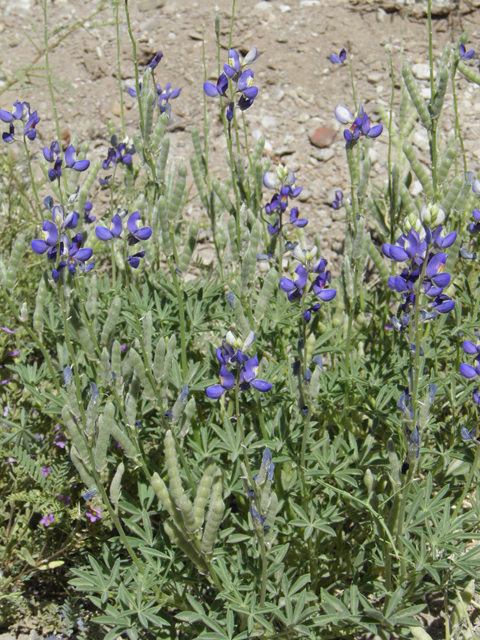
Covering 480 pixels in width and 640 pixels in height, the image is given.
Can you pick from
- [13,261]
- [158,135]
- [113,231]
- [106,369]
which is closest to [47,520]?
[106,369]

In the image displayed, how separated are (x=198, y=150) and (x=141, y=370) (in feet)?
4.49

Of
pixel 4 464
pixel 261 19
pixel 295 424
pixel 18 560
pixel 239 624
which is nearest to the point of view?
pixel 239 624

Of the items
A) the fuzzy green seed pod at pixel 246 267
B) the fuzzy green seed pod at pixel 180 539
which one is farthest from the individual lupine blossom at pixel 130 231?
the fuzzy green seed pod at pixel 180 539

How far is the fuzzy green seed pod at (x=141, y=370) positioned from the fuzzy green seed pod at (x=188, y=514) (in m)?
0.46

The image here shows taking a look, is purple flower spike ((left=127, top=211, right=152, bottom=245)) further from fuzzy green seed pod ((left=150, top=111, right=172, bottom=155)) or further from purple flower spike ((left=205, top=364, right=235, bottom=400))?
purple flower spike ((left=205, top=364, right=235, bottom=400))

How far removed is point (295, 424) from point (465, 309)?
58.2 inches

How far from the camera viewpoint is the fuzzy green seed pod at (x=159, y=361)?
2.11 meters

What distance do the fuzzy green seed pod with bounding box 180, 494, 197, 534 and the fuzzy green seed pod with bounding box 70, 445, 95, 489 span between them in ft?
1.17

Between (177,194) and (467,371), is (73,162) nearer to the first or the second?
(177,194)

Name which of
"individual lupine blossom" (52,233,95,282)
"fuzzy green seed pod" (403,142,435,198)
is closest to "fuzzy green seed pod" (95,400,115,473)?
"individual lupine blossom" (52,233,95,282)

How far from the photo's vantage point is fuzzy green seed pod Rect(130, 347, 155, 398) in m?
2.13

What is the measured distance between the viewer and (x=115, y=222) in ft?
7.13

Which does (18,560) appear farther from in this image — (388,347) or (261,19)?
(261,19)

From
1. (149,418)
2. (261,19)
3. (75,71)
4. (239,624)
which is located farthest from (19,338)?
(261,19)
